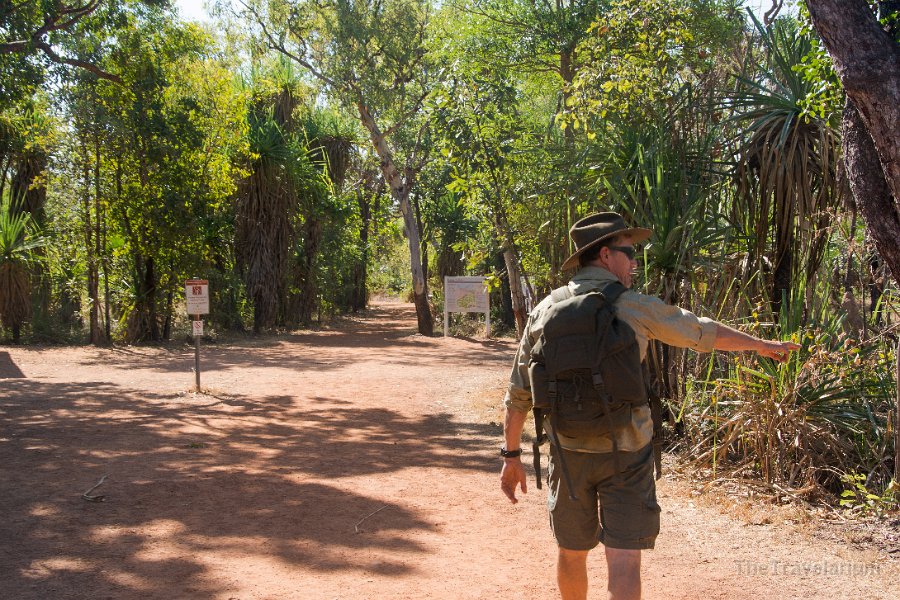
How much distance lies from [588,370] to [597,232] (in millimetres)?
663

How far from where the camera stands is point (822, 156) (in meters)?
7.60

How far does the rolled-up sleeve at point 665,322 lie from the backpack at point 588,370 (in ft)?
0.31

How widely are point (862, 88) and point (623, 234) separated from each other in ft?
Result: 6.50

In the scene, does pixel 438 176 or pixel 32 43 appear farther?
pixel 438 176

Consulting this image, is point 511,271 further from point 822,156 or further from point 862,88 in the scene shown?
point 862,88

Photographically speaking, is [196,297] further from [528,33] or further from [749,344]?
[749,344]

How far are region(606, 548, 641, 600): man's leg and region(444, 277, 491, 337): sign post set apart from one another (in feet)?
57.9

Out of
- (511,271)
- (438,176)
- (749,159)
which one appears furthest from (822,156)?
(438,176)

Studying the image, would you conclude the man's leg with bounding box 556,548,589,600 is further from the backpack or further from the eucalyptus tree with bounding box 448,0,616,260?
the eucalyptus tree with bounding box 448,0,616,260

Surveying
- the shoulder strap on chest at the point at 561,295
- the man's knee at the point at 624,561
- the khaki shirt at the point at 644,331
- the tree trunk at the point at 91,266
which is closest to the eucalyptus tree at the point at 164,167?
the tree trunk at the point at 91,266

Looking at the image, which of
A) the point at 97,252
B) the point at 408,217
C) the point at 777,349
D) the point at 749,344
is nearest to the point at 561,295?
the point at 749,344

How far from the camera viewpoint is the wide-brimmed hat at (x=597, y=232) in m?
3.78

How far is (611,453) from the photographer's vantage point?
3572mm

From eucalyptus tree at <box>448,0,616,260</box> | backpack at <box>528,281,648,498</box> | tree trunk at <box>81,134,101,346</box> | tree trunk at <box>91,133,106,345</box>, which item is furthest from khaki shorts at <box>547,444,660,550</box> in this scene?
tree trunk at <box>81,134,101,346</box>
